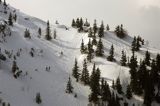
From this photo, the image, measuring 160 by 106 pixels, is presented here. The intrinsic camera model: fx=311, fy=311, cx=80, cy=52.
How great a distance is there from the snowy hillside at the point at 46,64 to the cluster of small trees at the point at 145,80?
10.9 feet

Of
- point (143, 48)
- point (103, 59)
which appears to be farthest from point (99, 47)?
point (143, 48)

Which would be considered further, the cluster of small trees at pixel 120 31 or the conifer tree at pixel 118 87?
the cluster of small trees at pixel 120 31

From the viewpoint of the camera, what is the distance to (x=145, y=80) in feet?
386

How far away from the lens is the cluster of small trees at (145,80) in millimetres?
111950

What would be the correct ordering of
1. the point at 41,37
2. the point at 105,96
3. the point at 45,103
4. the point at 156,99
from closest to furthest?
the point at 45,103, the point at 105,96, the point at 156,99, the point at 41,37

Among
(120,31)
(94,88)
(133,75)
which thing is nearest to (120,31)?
(120,31)

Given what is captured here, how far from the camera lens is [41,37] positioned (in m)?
154

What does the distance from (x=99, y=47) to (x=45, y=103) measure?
1903 inches

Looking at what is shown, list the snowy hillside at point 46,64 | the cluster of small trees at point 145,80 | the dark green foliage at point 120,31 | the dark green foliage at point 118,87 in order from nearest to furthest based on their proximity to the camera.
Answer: the snowy hillside at point 46,64 < the cluster of small trees at point 145,80 < the dark green foliage at point 118,87 < the dark green foliage at point 120,31

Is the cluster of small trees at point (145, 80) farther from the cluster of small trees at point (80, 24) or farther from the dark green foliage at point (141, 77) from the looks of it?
the cluster of small trees at point (80, 24)

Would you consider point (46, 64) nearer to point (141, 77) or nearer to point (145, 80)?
point (141, 77)

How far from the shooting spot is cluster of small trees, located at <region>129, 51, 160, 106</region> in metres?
112

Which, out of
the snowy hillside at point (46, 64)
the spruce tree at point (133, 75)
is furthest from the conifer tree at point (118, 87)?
the spruce tree at point (133, 75)

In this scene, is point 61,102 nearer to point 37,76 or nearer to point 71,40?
point 37,76
